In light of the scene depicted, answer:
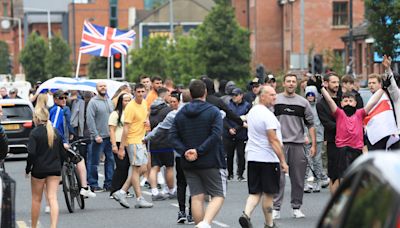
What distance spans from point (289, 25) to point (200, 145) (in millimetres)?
66366

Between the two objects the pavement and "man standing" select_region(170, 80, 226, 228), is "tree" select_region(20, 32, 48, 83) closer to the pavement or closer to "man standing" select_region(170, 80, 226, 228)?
the pavement

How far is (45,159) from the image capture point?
13.0 meters

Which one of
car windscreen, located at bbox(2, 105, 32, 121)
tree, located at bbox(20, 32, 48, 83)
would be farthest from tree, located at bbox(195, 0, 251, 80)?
car windscreen, located at bbox(2, 105, 32, 121)

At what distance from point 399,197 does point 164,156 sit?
44.6 ft

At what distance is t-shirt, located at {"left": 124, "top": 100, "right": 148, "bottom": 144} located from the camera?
17078 millimetres

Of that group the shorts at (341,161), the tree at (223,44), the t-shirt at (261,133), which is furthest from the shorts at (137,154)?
the tree at (223,44)

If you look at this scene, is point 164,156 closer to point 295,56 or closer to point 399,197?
point 399,197

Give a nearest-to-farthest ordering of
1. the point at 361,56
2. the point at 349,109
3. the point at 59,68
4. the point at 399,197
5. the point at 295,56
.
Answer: the point at 399,197
the point at 349,109
the point at 295,56
the point at 361,56
the point at 59,68

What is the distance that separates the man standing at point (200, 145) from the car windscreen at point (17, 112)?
18912 mm

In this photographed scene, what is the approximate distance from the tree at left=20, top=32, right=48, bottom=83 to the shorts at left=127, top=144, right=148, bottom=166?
88740 mm

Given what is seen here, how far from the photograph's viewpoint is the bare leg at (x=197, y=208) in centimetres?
1241

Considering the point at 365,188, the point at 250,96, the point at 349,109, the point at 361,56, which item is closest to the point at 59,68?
the point at 361,56

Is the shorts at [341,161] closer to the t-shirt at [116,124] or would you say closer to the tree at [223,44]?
the t-shirt at [116,124]

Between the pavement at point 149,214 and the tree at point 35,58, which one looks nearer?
the pavement at point 149,214
